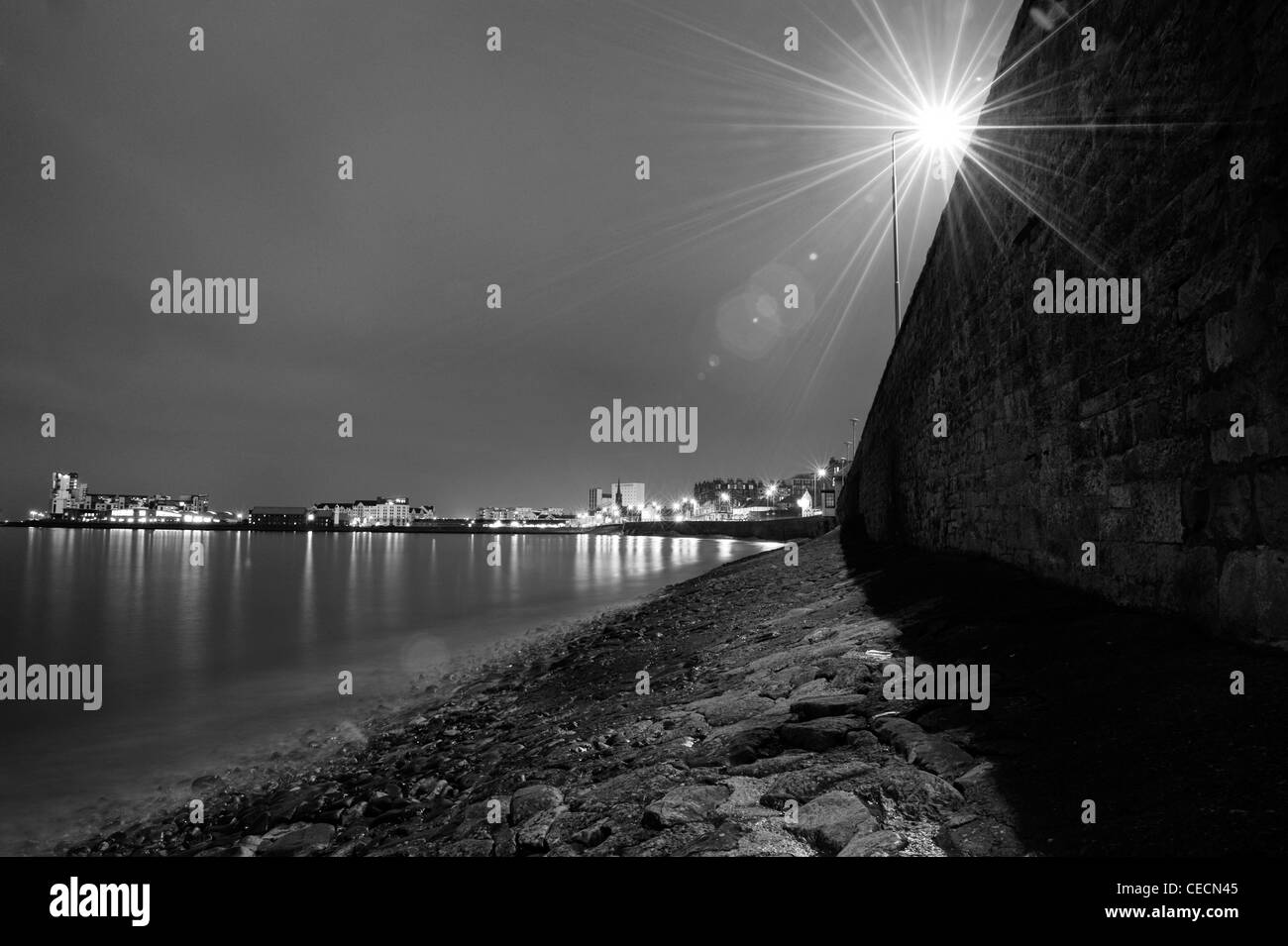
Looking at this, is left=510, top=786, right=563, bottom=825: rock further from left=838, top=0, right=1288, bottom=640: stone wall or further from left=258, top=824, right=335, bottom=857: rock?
left=838, top=0, right=1288, bottom=640: stone wall

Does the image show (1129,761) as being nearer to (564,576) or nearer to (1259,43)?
(1259,43)

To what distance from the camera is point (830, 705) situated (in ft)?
15.7

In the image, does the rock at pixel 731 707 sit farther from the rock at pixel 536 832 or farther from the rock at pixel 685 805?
the rock at pixel 536 832

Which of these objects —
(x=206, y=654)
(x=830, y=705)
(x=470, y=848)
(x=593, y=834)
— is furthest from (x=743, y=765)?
(x=206, y=654)

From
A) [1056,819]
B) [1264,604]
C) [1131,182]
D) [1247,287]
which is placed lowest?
[1056,819]

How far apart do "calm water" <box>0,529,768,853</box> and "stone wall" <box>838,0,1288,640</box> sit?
10538 mm

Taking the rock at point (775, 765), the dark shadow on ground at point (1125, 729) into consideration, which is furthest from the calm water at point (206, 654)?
the dark shadow on ground at point (1125, 729)

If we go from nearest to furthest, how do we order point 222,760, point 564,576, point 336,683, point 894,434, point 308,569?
point 222,760
point 336,683
point 894,434
point 564,576
point 308,569

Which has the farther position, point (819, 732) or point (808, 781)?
point (819, 732)

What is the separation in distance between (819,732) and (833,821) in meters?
1.11

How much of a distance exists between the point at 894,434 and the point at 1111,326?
8961mm

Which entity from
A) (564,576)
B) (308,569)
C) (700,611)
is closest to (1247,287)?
(700,611)

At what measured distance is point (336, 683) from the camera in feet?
41.1

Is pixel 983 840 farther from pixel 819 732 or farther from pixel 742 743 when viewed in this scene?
pixel 742 743
